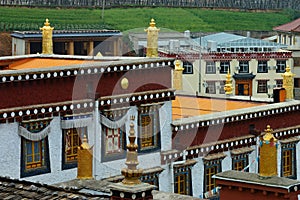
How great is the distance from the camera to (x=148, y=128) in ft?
115

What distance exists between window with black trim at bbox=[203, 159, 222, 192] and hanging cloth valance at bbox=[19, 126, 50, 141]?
6878 millimetres

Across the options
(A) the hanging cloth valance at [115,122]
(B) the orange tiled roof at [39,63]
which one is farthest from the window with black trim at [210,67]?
(A) the hanging cloth valance at [115,122]

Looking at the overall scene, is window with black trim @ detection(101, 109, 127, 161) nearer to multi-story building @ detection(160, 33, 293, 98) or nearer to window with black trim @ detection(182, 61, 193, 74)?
multi-story building @ detection(160, 33, 293, 98)

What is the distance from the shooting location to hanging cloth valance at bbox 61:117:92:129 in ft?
106

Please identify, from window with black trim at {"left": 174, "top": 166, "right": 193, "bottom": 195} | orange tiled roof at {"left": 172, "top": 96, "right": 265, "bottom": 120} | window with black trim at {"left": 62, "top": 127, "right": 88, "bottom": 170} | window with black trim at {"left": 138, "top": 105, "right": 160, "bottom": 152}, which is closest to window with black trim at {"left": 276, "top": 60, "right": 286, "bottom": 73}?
orange tiled roof at {"left": 172, "top": 96, "right": 265, "bottom": 120}

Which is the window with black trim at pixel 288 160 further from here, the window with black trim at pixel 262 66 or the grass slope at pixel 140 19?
the grass slope at pixel 140 19

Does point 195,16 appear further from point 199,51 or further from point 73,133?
point 73,133

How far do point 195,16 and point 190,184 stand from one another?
6372 centimetres

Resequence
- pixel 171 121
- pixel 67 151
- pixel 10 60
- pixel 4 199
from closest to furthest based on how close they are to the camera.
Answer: pixel 4 199, pixel 67 151, pixel 171 121, pixel 10 60

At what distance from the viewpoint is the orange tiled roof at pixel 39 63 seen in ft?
119

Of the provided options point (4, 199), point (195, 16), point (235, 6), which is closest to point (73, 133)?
point (4, 199)

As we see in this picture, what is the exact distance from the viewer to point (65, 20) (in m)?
83.2

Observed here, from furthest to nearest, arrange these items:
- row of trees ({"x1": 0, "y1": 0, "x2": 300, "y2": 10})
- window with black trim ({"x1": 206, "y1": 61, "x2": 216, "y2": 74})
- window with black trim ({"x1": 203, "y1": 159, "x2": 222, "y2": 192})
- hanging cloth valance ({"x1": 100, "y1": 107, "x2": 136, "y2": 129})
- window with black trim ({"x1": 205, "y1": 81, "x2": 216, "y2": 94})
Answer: row of trees ({"x1": 0, "y1": 0, "x2": 300, "y2": 10}), window with black trim ({"x1": 206, "y1": 61, "x2": 216, "y2": 74}), window with black trim ({"x1": 205, "y1": 81, "x2": 216, "y2": 94}), window with black trim ({"x1": 203, "y1": 159, "x2": 222, "y2": 192}), hanging cloth valance ({"x1": 100, "y1": 107, "x2": 136, "y2": 129})

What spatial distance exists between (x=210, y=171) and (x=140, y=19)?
5681cm
